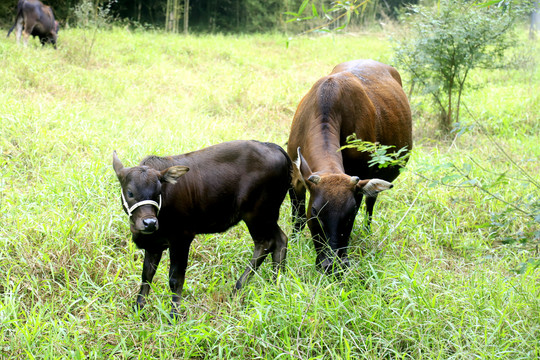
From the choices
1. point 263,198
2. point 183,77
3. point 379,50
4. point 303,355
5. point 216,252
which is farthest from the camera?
point 379,50

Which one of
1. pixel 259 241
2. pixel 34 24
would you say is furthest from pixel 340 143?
pixel 34 24

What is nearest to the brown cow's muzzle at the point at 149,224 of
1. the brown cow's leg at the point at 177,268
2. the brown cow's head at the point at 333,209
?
the brown cow's leg at the point at 177,268

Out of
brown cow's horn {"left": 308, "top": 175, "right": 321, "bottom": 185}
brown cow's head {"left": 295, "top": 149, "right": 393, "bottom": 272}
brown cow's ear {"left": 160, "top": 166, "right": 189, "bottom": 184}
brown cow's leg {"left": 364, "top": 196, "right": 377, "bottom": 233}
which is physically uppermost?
brown cow's ear {"left": 160, "top": 166, "right": 189, "bottom": 184}

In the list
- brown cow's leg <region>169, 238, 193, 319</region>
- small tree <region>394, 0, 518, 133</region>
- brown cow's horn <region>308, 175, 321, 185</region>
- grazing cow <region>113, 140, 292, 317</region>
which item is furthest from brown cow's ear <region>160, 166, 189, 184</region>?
small tree <region>394, 0, 518, 133</region>

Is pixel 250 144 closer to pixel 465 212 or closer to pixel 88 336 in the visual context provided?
pixel 88 336

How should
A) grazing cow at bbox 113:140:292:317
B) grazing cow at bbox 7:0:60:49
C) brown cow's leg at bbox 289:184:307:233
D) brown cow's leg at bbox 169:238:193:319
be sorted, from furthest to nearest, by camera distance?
grazing cow at bbox 7:0:60:49 < brown cow's leg at bbox 289:184:307:233 < brown cow's leg at bbox 169:238:193:319 < grazing cow at bbox 113:140:292:317

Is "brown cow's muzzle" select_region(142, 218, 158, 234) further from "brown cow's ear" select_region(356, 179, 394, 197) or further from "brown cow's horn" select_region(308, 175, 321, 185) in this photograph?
"brown cow's ear" select_region(356, 179, 394, 197)

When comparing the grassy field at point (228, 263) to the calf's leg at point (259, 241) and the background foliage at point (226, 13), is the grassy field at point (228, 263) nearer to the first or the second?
the calf's leg at point (259, 241)

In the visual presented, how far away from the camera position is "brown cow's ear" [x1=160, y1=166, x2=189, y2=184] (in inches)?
135

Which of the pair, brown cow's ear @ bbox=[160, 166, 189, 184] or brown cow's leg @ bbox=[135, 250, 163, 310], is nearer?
brown cow's ear @ bbox=[160, 166, 189, 184]

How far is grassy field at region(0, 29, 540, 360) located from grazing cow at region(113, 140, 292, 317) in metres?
0.27

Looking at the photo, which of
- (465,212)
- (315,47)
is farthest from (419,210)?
(315,47)

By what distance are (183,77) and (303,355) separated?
902cm

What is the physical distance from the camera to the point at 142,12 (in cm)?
2489
